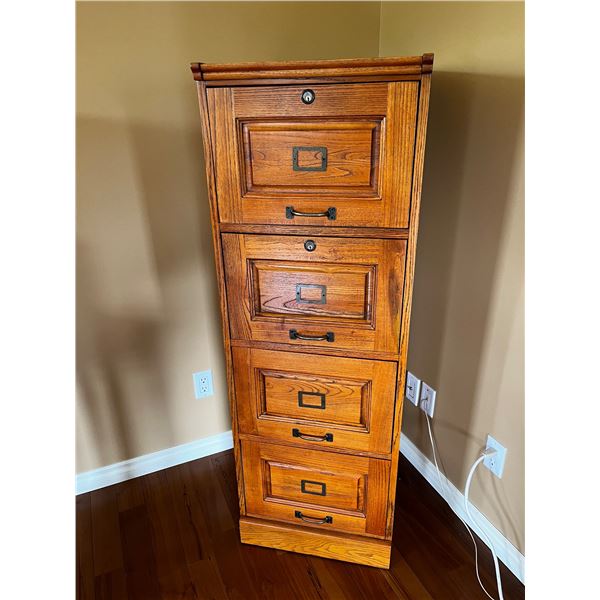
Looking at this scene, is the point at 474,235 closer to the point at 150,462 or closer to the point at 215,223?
the point at 215,223

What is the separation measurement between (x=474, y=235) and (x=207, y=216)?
93 centimetres

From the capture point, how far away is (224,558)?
1.44 meters

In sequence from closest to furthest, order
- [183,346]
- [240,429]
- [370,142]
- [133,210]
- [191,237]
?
[370,142], [240,429], [133,210], [191,237], [183,346]

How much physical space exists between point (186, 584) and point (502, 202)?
5.05 ft

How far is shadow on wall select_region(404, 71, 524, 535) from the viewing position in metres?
1.16

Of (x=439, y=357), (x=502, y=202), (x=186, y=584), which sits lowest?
(x=186, y=584)

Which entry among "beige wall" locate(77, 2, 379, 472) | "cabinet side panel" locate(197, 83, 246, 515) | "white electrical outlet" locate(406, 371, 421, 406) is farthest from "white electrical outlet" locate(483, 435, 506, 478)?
"beige wall" locate(77, 2, 379, 472)

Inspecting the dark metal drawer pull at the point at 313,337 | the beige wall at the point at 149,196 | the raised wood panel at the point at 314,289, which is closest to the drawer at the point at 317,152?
the raised wood panel at the point at 314,289

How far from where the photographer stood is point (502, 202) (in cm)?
118

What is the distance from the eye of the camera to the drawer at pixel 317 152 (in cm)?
92

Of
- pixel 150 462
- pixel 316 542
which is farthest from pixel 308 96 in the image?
pixel 150 462

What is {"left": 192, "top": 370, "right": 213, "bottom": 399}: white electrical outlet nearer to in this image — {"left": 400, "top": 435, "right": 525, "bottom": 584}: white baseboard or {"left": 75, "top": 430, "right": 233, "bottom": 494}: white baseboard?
{"left": 75, "top": 430, "right": 233, "bottom": 494}: white baseboard
